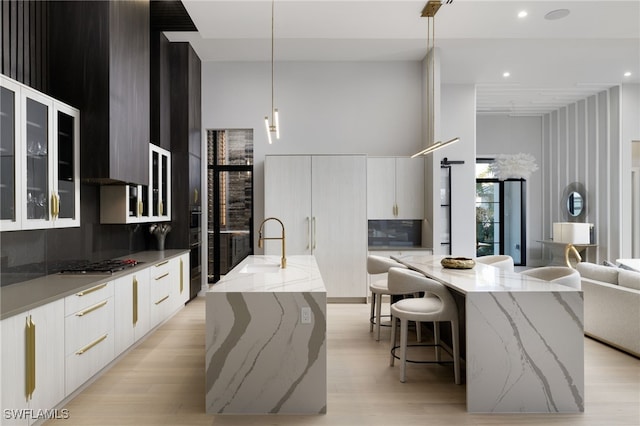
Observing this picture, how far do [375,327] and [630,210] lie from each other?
5.49 meters

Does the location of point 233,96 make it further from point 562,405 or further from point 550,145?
point 550,145

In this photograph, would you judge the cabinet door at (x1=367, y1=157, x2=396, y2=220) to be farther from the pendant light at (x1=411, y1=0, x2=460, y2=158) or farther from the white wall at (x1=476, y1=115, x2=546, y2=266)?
the white wall at (x1=476, y1=115, x2=546, y2=266)

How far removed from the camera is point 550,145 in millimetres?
8734

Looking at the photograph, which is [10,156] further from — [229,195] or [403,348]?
[229,195]

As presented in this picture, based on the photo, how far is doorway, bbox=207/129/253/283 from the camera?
623cm

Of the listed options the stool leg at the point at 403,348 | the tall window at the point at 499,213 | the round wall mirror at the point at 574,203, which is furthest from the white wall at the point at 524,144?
the stool leg at the point at 403,348

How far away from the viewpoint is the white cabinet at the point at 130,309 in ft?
11.0

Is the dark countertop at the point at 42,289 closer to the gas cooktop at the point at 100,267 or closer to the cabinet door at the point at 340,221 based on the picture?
the gas cooktop at the point at 100,267

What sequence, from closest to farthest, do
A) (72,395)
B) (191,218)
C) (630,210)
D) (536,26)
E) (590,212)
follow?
(72,395) < (536,26) < (191,218) < (630,210) < (590,212)

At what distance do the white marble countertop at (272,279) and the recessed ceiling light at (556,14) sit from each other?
12.5ft

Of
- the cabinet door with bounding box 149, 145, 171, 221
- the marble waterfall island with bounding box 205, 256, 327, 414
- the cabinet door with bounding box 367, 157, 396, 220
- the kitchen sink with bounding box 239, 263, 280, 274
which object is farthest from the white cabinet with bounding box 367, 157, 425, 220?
the marble waterfall island with bounding box 205, 256, 327, 414

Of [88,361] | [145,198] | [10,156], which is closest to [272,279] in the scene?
[88,361]

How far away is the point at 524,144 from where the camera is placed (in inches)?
352

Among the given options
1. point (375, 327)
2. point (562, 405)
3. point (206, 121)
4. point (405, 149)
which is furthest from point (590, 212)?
point (206, 121)
